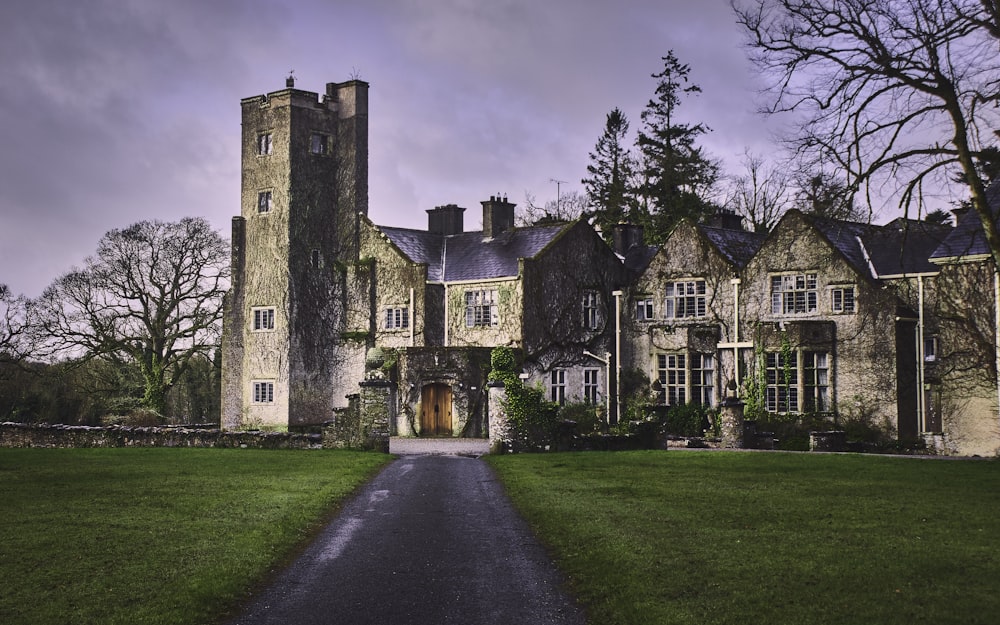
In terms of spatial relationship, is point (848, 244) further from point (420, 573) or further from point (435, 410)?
point (420, 573)

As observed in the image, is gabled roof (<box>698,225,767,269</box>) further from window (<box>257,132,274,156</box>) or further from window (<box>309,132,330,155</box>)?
window (<box>257,132,274,156</box>)

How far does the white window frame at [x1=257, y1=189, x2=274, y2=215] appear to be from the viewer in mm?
50344

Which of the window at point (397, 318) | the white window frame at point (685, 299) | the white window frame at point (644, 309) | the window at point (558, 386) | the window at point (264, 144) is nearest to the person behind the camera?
the white window frame at point (685, 299)

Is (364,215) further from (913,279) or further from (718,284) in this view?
(913,279)

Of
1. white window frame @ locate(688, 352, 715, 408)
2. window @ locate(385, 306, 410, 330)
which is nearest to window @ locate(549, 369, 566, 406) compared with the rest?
white window frame @ locate(688, 352, 715, 408)

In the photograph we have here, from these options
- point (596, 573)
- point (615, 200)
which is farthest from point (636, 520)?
point (615, 200)

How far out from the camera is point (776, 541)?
14641 millimetres

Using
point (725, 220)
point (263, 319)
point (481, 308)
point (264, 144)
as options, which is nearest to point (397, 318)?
point (481, 308)

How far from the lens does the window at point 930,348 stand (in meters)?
37.9

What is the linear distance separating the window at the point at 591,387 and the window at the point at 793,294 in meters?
8.50

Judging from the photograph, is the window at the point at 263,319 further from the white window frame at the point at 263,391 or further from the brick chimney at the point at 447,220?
the brick chimney at the point at 447,220

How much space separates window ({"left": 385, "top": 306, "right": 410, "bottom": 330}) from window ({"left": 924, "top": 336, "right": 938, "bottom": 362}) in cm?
2155

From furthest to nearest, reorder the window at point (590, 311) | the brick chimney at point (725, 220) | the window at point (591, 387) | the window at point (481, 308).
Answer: the brick chimney at point (725, 220)
the window at point (590, 311)
the window at point (591, 387)
the window at point (481, 308)

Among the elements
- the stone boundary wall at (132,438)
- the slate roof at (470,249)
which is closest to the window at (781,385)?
the slate roof at (470,249)
